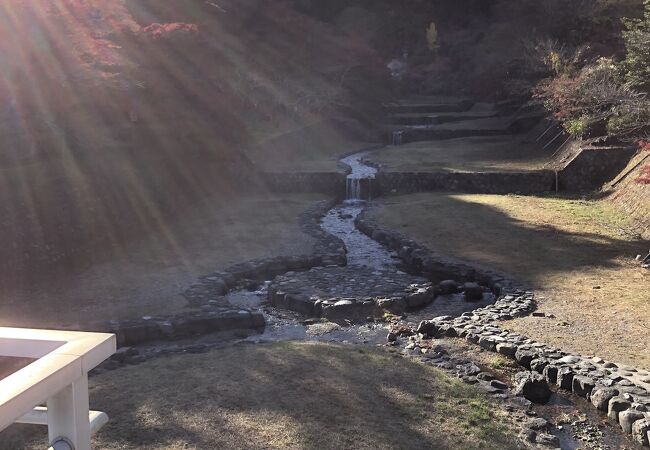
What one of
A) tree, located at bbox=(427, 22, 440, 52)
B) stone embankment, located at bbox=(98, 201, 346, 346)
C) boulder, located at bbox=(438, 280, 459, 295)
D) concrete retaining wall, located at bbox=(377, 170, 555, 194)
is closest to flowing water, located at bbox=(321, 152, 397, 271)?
stone embankment, located at bbox=(98, 201, 346, 346)

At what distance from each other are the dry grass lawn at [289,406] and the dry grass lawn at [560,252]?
2.21m

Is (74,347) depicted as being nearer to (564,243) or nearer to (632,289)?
(632,289)

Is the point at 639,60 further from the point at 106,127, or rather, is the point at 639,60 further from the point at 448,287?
the point at 106,127

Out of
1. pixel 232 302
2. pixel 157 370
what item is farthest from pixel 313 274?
pixel 157 370

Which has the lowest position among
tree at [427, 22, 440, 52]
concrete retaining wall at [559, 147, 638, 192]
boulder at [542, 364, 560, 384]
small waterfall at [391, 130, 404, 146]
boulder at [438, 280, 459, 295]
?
boulder at [438, 280, 459, 295]

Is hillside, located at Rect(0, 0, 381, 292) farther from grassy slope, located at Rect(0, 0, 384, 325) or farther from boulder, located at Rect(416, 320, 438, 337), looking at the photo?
boulder, located at Rect(416, 320, 438, 337)

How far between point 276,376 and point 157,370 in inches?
51.7

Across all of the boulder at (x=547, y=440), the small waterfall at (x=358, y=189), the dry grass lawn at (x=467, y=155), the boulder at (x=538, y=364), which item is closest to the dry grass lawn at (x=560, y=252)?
the boulder at (x=538, y=364)

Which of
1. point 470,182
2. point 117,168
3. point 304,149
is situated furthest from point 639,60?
point 304,149

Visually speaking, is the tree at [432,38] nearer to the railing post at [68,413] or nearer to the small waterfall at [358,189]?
the small waterfall at [358,189]

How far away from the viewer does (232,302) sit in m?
9.22

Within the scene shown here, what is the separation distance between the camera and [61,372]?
1.54 m

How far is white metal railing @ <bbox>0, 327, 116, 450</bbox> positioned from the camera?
153 centimetres

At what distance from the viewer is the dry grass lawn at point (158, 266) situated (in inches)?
323
